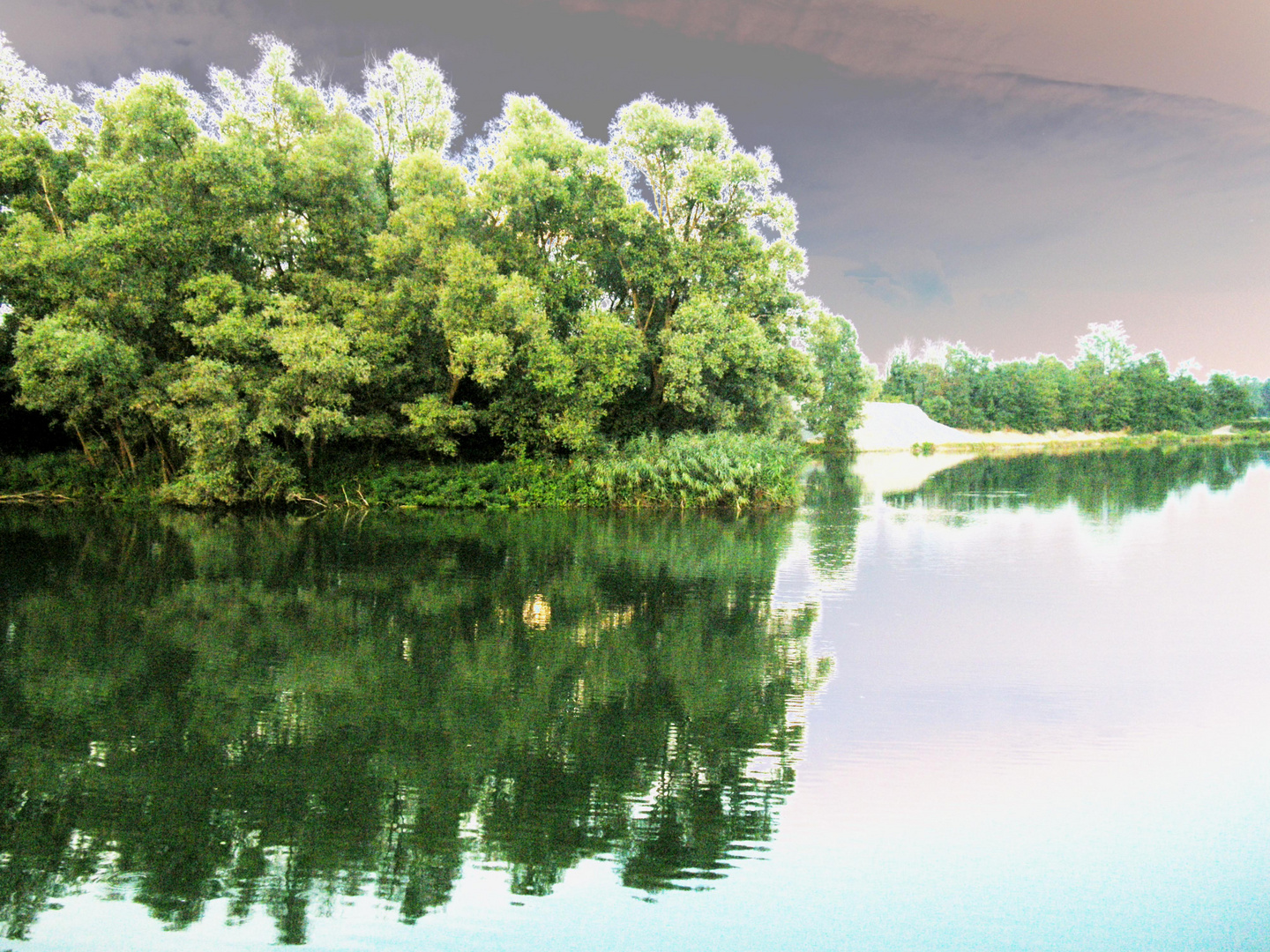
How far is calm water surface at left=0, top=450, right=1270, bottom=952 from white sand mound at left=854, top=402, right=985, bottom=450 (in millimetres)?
52094

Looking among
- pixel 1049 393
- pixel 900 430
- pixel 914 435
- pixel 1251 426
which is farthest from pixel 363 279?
pixel 1251 426

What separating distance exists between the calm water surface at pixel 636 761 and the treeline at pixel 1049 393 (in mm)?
64858

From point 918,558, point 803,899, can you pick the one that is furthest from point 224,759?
point 918,558

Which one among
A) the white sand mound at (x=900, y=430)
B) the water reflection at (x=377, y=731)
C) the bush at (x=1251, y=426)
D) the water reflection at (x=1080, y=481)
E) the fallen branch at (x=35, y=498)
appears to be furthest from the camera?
the bush at (x=1251, y=426)

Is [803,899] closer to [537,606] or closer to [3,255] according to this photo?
[537,606]

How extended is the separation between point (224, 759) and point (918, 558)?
12021 mm

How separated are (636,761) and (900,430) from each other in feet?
212

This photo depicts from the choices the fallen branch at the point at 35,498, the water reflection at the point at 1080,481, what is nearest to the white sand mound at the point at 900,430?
the water reflection at the point at 1080,481

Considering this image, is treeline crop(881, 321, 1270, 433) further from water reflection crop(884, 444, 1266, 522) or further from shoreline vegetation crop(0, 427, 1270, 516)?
shoreline vegetation crop(0, 427, 1270, 516)

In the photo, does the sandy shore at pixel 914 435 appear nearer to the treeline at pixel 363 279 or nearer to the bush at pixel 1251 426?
the bush at pixel 1251 426

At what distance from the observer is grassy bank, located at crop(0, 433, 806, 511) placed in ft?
78.5

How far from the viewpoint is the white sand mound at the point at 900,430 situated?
6500cm

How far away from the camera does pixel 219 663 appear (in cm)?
884

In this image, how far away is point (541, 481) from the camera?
25.1 metres
